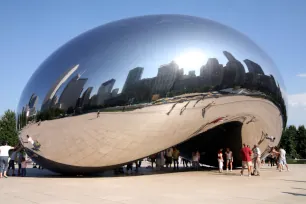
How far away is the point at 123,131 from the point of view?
10461mm

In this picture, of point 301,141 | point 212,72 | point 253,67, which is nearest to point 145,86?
point 212,72

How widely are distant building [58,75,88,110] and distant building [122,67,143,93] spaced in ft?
4.10

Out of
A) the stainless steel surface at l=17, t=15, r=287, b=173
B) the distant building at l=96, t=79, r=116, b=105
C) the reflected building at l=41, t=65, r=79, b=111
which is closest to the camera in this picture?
the distant building at l=96, t=79, r=116, b=105

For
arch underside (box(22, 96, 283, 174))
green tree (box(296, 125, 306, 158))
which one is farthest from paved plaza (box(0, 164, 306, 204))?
green tree (box(296, 125, 306, 158))

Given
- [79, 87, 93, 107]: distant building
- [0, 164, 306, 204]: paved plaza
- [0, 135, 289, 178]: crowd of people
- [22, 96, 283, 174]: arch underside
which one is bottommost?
[0, 164, 306, 204]: paved plaza

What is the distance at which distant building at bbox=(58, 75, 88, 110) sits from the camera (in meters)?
10.4

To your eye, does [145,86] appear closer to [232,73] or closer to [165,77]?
[165,77]

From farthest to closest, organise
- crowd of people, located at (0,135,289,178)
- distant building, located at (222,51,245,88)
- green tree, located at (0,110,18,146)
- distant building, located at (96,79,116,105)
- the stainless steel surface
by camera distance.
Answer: green tree, located at (0,110,18,146), crowd of people, located at (0,135,289,178), distant building, located at (222,51,245,88), the stainless steel surface, distant building, located at (96,79,116,105)

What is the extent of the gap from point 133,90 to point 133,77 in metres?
0.40

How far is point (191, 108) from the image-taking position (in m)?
11.1

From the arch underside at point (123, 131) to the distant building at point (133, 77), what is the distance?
84 cm

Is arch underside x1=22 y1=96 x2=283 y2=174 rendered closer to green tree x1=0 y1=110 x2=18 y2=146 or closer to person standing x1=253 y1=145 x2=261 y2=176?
person standing x1=253 y1=145 x2=261 y2=176

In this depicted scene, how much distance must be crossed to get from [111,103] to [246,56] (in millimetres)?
5188

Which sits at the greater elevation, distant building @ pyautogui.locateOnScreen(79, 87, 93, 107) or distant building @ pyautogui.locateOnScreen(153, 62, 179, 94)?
distant building @ pyautogui.locateOnScreen(153, 62, 179, 94)
